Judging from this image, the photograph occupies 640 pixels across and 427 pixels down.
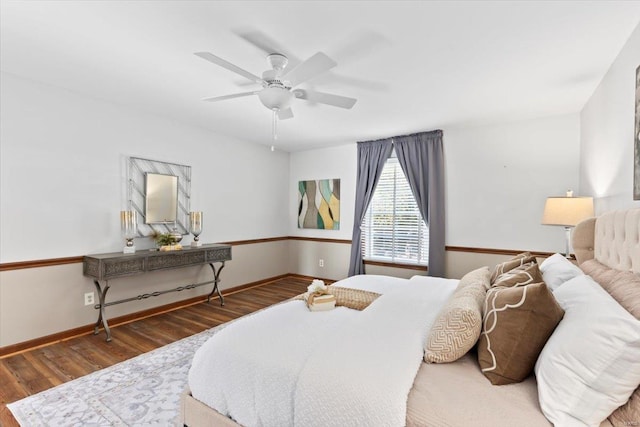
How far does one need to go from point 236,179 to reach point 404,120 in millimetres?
2692

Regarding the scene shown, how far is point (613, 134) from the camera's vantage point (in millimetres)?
2270

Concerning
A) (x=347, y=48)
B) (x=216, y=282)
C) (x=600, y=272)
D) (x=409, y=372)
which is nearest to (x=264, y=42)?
(x=347, y=48)

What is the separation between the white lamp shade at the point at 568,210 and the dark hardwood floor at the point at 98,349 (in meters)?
3.43

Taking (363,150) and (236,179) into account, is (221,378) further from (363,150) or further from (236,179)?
(363,150)

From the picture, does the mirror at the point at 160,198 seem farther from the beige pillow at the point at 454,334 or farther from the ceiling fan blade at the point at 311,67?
the beige pillow at the point at 454,334

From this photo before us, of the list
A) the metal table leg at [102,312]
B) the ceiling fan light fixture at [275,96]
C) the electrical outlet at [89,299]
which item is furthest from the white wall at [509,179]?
the electrical outlet at [89,299]

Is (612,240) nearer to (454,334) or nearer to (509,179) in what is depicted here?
(454,334)

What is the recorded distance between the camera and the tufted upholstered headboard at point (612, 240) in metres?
1.51

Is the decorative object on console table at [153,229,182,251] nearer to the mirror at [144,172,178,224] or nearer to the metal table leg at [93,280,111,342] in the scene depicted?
the mirror at [144,172,178,224]

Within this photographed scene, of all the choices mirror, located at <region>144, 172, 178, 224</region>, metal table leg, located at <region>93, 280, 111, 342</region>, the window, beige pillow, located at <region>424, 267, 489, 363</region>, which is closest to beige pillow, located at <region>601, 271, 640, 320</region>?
beige pillow, located at <region>424, 267, 489, 363</region>

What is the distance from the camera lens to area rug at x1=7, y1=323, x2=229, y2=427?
188 centimetres

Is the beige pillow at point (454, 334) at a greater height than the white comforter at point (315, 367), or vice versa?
the beige pillow at point (454, 334)

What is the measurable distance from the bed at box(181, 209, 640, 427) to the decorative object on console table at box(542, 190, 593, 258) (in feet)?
2.95

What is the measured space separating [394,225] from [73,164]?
4116mm
